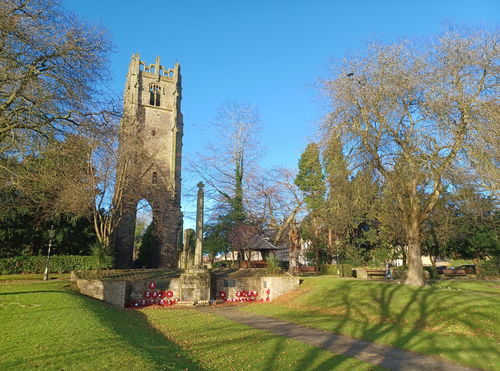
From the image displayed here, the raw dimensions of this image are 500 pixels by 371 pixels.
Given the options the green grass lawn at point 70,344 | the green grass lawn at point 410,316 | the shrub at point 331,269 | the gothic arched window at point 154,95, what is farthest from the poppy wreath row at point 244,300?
the gothic arched window at point 154,95

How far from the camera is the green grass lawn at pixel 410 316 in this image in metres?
8.93

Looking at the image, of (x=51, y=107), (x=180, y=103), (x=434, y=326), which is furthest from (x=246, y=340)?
(x=180, y=103)

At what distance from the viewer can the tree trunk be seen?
1590 centimetres

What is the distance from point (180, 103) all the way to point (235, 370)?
4162 centimetres

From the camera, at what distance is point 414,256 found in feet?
52.9

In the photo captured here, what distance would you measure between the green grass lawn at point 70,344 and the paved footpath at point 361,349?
11.9 ft

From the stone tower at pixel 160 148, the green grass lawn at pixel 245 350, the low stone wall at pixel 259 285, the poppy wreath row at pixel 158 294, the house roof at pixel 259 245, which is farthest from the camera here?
the stone tower at pixel 160 148

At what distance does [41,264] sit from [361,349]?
71.4ft

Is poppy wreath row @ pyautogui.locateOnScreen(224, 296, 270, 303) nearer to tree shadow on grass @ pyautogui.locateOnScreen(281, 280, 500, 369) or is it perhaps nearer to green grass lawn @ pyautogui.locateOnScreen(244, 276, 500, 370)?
green grass lawn @ pyautogui.locateOnScreen(244, 276, 500, 370)

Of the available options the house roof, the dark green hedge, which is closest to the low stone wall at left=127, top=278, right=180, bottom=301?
the dark green hedge

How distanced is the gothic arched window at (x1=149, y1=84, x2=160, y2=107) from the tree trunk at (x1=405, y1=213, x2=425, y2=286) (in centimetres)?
3545

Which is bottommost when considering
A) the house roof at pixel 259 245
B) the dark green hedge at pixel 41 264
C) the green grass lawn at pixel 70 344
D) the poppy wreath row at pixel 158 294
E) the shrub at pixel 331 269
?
the poppy wreath row at pixel 158 294

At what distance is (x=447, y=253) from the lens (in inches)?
1410

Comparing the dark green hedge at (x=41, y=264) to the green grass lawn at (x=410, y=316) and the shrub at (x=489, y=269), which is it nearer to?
the green grass lawn at (x=410, y=316)
